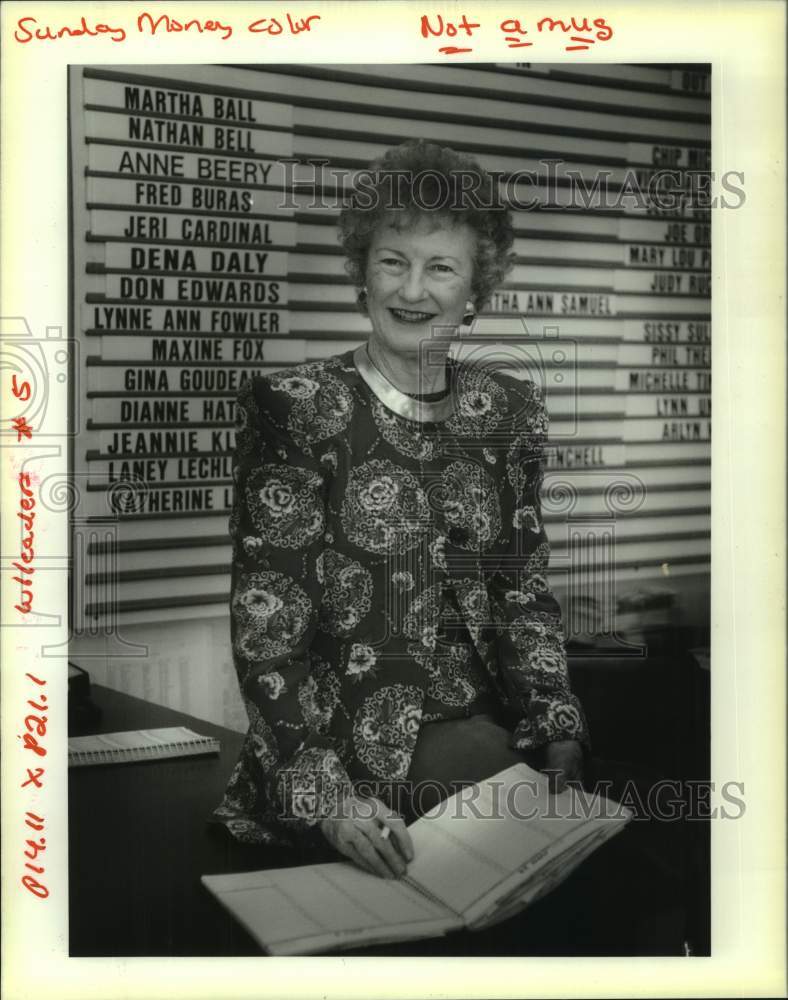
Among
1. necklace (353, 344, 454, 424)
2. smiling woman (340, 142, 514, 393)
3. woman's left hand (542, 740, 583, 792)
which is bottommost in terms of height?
woman's left hand (542, 740, 583, 792)

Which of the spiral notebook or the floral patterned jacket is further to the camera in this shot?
the spiral notebook

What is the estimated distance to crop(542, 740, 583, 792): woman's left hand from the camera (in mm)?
2982

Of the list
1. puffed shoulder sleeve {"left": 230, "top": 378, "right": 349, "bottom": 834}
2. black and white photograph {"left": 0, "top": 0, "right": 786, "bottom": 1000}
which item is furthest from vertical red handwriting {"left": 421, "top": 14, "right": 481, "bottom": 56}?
puffed shoulder sleeve {"left": 230, "top": 378, "right": 349, "bottom": 834}

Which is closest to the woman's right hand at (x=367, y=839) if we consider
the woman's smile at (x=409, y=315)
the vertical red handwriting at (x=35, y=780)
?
the vertical red handwriting at (x=35, y=780)

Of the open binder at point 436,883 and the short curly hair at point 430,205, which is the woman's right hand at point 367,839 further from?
the short curly hair at point 430,205

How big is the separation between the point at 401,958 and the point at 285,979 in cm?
33

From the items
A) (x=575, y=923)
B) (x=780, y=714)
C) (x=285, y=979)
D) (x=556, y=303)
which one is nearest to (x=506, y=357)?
(x=556, y=303)

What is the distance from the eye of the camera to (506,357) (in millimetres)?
3016

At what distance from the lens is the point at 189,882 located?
2914 millimetres

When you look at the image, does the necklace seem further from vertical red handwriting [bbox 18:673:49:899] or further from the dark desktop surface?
vertical red handwriting [bbox 18:673:49:899]

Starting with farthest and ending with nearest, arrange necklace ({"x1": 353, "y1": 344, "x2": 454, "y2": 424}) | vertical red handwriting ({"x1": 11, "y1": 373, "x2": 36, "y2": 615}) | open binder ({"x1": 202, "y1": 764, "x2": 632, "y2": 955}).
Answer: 1. vertical red handwriting ({"x1": 11, "y1": 373, "x2": 36, "y2": 615})
2. necklace ({"x1": 353, "y1": 344, "x2": 454, "y2": 424})
3. open binder ({"x1": 202, "y1": 764, "x2": 632, "y2": 955})

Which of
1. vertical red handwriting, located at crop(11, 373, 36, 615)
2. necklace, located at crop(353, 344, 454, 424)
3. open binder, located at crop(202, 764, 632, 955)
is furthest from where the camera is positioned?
vertical red handwriting, located at crop(11, 373, 36, 615)

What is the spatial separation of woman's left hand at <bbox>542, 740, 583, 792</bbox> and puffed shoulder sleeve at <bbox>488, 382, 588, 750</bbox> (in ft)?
0.08

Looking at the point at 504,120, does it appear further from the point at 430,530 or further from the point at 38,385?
the point at 38,385
